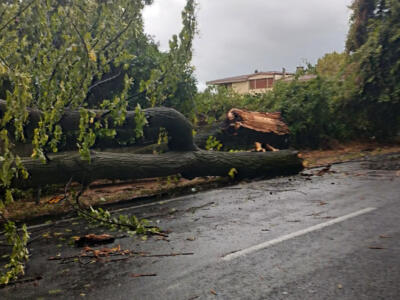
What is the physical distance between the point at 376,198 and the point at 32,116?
18.8 feet

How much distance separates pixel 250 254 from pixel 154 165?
4.18m

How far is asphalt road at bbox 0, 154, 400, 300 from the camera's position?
310 centimetres

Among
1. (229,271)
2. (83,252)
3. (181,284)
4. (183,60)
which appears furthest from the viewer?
(183,60)

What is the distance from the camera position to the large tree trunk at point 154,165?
6.36 meters

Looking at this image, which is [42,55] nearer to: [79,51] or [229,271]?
[79,51]

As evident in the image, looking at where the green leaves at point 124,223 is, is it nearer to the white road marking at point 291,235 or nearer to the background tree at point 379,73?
the white road marking at point 291,235

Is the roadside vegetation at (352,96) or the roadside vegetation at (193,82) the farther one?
the roadside vegetation at (352,96)

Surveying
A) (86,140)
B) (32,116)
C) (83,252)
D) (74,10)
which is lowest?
(83,252)

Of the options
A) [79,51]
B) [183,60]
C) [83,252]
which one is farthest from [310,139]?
[83,252]

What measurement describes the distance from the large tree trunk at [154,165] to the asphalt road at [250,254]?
2.90 ft

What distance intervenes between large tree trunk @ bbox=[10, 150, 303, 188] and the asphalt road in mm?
885

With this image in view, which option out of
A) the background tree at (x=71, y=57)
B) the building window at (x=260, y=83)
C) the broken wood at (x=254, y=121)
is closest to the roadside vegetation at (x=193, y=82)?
the background tree at (x=71, y=57)

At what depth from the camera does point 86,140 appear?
18.7 feet

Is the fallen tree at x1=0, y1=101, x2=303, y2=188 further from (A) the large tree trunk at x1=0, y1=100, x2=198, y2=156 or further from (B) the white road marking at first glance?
(B) the white road marking
